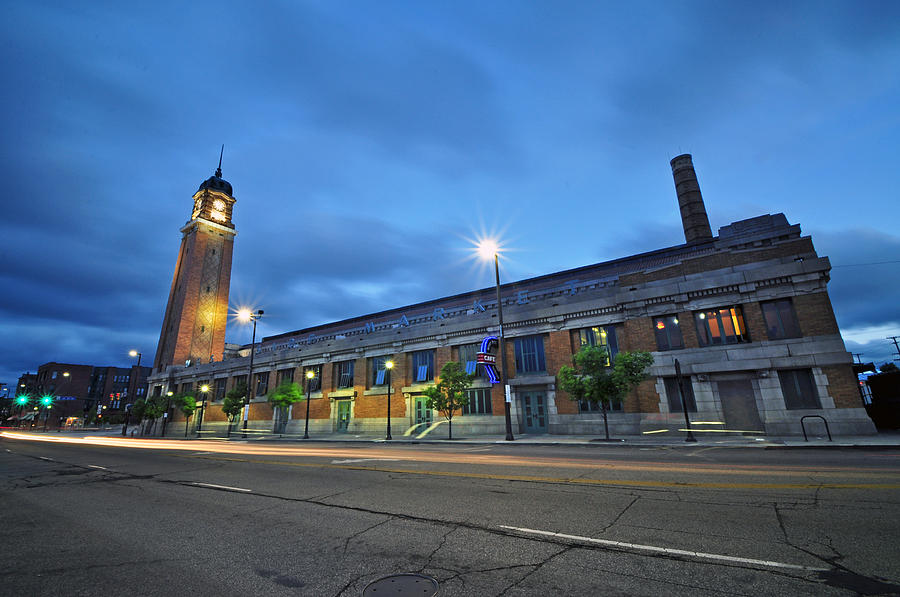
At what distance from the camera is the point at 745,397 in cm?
2100

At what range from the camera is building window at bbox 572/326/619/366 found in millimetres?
25375

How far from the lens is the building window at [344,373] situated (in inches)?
1499

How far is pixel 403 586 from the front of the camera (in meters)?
3.69

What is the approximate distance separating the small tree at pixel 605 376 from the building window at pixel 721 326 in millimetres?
4634

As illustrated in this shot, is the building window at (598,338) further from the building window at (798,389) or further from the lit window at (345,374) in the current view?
the lit window at (345,374)

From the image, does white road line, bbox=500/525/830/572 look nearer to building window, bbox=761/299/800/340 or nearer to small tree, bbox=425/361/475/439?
small tree, bbox=425/361/475/439

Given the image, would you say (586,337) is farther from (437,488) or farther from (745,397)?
(437,488)

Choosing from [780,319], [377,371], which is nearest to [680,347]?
[780,319]

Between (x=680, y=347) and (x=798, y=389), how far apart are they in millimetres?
5568

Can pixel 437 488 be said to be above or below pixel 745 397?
below

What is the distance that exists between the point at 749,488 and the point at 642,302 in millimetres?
18692

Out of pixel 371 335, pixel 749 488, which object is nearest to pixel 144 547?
pixel 749 488

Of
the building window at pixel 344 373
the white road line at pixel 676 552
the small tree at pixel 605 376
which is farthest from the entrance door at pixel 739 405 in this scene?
the building window at pixel 344 373

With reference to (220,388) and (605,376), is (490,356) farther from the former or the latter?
(220,388)
